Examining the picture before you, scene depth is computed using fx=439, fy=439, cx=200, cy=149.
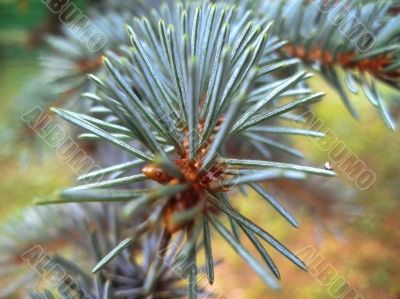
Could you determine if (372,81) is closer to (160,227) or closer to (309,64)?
(309,64)

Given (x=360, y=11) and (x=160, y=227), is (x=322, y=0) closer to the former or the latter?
(x=360, y=11)

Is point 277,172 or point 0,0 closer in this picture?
point 277,172

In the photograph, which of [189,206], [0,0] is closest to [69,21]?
[0,0]

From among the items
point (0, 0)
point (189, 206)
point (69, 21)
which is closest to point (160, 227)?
point (189, 206)

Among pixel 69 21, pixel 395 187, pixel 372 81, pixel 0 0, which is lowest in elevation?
pixel 395 187

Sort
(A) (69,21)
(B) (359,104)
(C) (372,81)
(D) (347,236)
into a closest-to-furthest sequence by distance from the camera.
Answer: (C) (372,81), (A) (69,21), (D) (347,236), (B) (359,104)

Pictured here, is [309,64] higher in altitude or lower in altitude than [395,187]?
higher

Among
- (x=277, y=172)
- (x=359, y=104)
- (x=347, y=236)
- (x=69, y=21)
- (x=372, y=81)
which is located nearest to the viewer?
(x=277, y=172)
